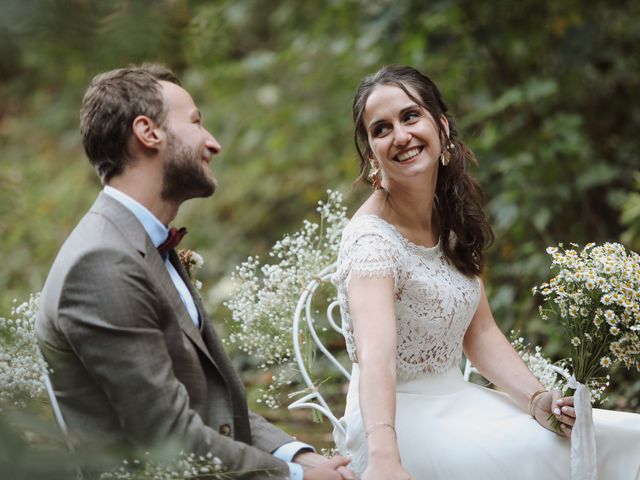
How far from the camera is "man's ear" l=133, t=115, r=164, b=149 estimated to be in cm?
163

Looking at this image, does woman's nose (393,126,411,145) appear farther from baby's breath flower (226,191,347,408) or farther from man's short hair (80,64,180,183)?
man's short hair (80,64,180,183)

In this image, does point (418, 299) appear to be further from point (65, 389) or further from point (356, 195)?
point (356, 195)

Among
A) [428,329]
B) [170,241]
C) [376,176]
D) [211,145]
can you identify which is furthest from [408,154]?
[170,241]

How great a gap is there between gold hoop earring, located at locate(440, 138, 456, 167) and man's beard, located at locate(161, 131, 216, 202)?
762mm

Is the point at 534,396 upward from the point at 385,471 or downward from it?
upward

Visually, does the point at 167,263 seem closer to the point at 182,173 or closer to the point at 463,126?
the point at 182,173

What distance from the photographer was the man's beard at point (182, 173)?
1.68 m

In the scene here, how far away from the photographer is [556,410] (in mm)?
1925

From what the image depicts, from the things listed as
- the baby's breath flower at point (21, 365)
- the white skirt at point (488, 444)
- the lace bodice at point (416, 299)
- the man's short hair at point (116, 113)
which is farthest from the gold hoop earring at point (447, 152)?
the baby's breath flower at point (21, 365)

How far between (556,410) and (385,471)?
50 centimetres

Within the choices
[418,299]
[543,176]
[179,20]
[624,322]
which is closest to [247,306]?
[418,299]

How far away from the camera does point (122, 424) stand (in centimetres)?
144

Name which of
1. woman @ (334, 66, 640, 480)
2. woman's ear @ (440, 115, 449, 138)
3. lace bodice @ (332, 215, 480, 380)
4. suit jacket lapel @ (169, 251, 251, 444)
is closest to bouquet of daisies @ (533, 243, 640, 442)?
woman @ (334, 66, 640, 480)

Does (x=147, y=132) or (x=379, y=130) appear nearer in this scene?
(x=147, y=132)
